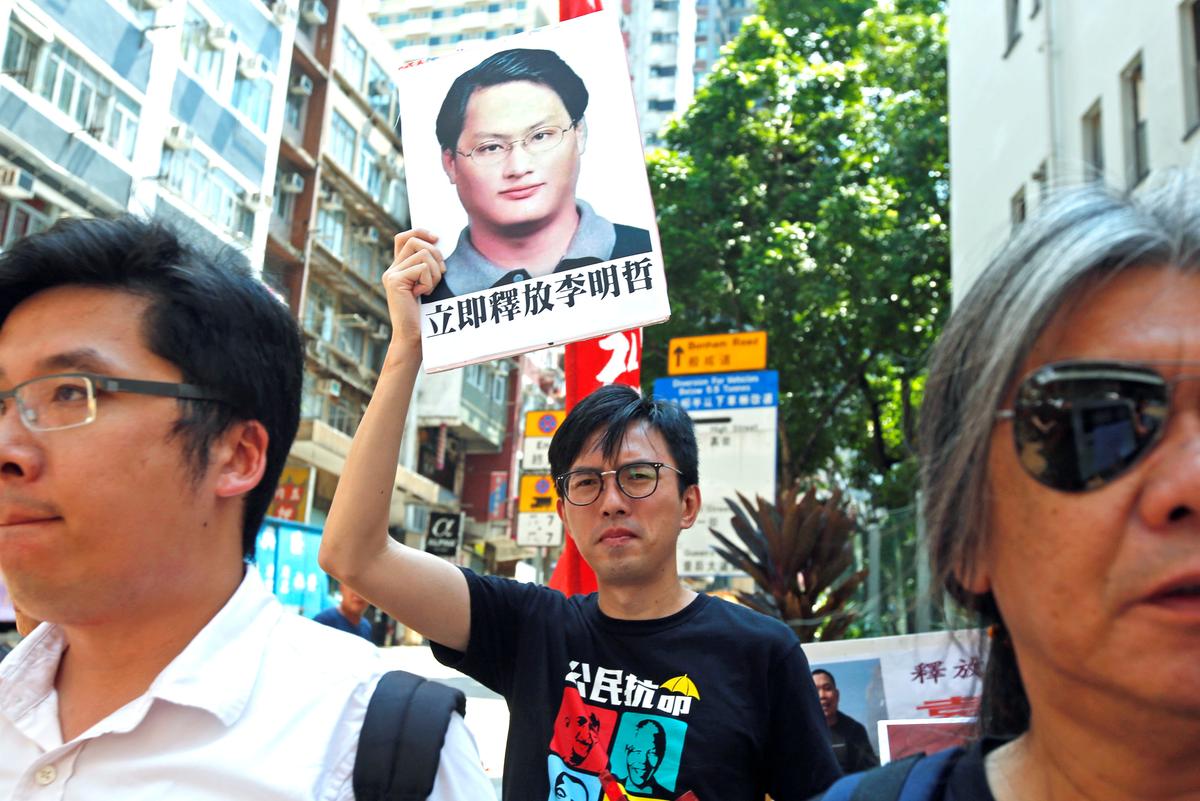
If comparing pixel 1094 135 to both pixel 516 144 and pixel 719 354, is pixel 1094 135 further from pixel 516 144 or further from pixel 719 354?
pixel 516 144

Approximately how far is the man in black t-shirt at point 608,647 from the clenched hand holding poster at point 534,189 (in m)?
0.22

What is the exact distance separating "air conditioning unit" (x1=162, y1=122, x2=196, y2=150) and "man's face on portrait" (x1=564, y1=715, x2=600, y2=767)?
22.9 m

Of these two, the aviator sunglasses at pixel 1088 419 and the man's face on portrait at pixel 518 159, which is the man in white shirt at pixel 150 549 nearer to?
the aviator sunglasses at pixel 1088 419

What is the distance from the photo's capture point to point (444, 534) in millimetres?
16859

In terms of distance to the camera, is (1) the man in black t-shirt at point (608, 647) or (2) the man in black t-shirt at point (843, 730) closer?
(1) the man in black t-shirt at point (608, 647)

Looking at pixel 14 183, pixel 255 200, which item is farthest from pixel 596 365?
pixel 255 200

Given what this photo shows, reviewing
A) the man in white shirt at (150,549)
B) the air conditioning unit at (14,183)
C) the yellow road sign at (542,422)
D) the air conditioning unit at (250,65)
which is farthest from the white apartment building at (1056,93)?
the air conditioning unit at (250,65)

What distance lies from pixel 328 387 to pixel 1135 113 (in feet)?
81.2

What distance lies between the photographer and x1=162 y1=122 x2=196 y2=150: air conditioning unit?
2353 centimetres

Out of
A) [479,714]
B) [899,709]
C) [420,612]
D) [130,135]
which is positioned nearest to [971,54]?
[130,135]

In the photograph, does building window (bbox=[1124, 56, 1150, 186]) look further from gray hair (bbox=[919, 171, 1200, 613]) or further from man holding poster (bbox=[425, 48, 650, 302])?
gray hair (bbox=[919, 171, 1200, 613])

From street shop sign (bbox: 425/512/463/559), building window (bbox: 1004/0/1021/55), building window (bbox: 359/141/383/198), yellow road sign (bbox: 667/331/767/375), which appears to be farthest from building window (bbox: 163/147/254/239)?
building window (bbox: 1004/0/1021/55)

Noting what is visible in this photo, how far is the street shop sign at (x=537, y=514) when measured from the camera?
14.5m

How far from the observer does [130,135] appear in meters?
22.2
